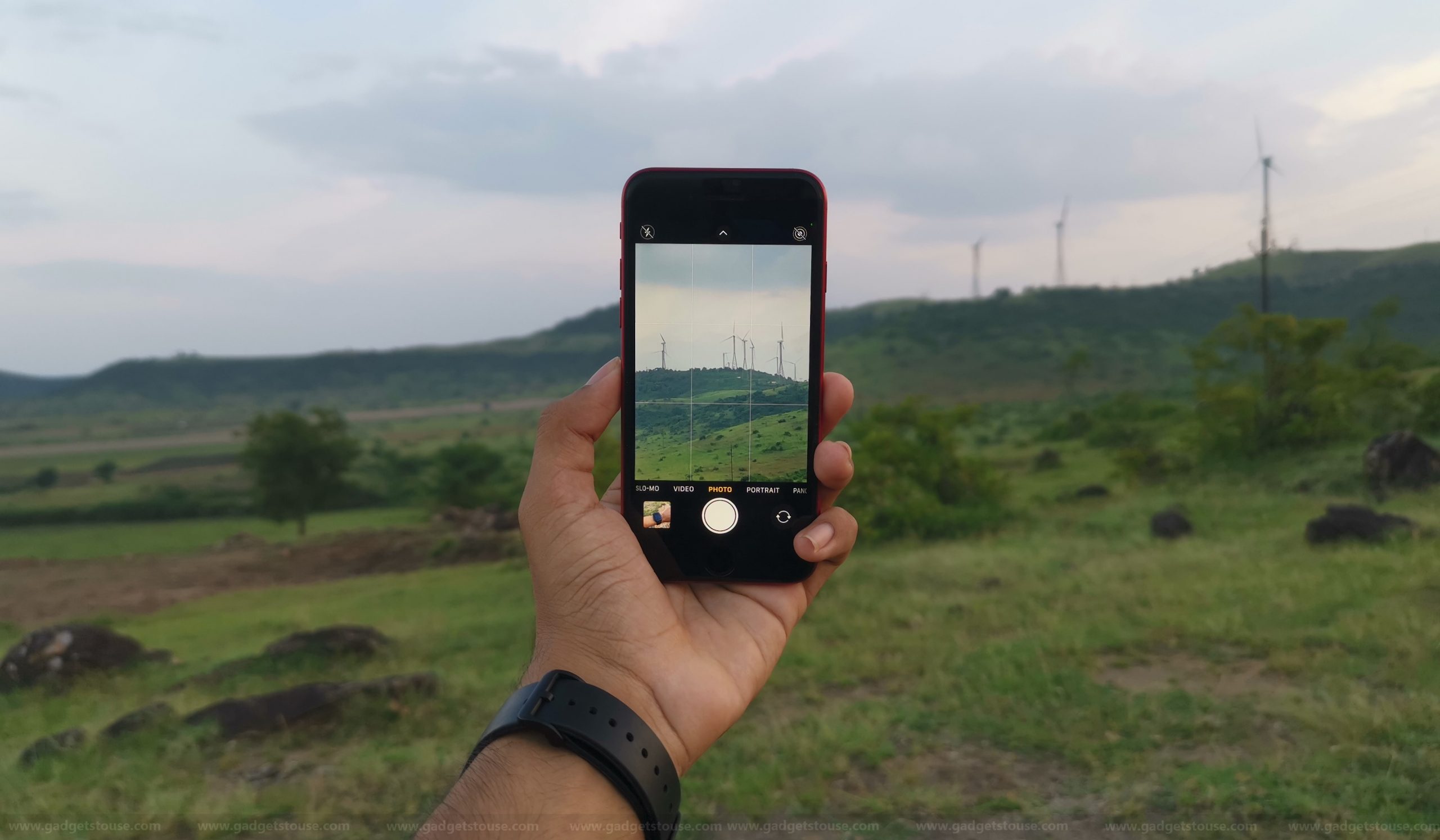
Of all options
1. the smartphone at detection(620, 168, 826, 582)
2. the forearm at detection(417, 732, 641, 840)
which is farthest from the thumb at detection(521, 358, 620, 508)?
the forearm at detection(417, 732, 641, 840)

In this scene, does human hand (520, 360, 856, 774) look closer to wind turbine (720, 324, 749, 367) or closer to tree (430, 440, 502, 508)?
wind turbine (720, 324, 749, 367)

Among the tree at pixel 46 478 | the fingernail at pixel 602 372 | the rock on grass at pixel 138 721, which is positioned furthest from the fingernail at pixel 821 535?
the tree at pixel 46 478

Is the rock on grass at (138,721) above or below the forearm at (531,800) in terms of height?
below

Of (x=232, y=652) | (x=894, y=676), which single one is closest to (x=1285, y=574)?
(x=894, y=676)

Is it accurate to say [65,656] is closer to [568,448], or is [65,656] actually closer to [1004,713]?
[1004,713]

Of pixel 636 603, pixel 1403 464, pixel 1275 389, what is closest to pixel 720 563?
pixel 636 603

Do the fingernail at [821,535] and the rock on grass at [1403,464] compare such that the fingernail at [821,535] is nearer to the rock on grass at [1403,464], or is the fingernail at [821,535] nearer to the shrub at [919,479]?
the rock on grass at [1403,464]

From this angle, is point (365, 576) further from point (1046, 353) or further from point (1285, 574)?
point (1046, 353)
